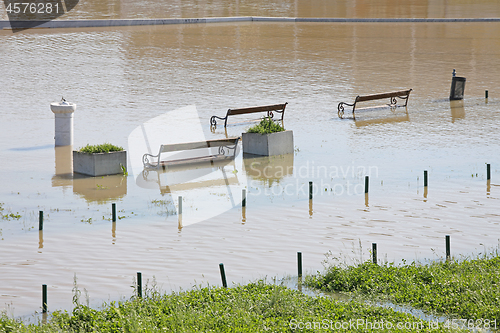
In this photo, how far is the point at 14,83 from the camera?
30156 mm

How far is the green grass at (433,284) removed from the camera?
7.47 metres

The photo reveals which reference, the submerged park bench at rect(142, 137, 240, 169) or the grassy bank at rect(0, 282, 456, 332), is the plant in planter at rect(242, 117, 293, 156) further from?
the grassy bank at rect(0, 282, 456, 332)

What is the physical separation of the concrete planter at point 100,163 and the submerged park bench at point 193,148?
88 centimetres

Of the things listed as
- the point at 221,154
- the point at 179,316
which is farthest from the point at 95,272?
the point at 221,154

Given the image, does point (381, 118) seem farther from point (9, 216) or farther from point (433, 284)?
point (433, 284)

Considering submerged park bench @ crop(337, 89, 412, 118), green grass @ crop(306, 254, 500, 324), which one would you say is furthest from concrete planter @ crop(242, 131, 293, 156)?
green grass @ crop(306, 254, 500, 324)

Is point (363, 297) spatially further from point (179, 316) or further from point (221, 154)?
point (221, 154)

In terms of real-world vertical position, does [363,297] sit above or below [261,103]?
below

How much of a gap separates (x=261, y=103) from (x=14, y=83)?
1255cm

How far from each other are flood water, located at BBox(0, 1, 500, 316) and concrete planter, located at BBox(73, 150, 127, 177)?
0.33 metres

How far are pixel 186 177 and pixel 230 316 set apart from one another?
25.0ft

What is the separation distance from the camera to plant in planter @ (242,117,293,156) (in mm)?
16547

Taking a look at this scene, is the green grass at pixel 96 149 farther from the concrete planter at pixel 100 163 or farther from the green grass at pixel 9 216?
the green grass at pixel 9 216

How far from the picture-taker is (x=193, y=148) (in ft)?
51.0
